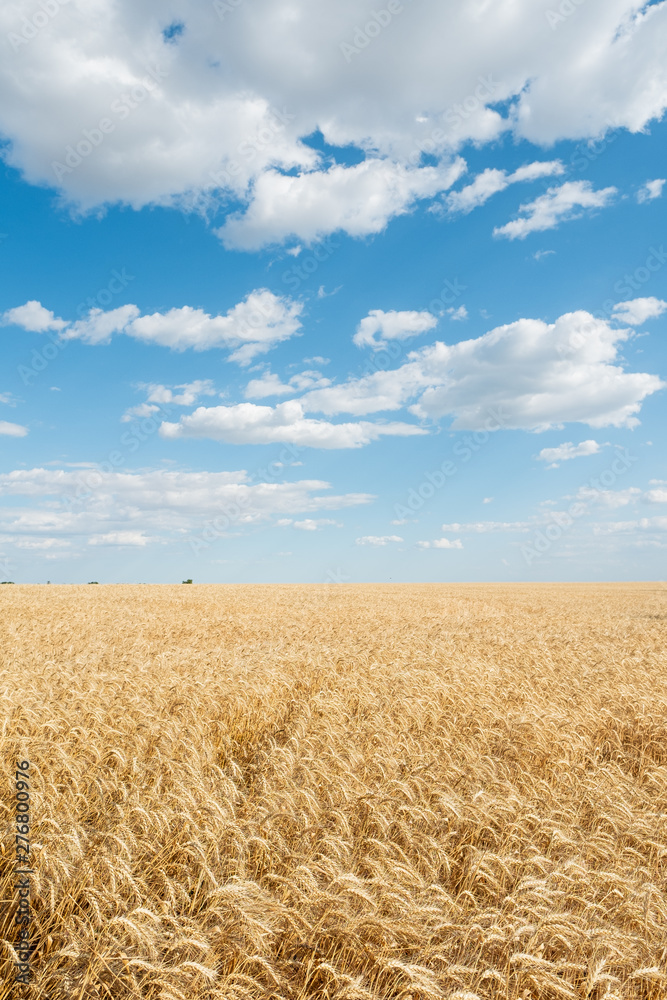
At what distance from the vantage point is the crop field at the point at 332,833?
2.92 m

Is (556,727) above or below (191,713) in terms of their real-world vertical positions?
below

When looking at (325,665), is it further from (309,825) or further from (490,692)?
(309,825)

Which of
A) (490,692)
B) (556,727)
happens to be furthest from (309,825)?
(490,692)

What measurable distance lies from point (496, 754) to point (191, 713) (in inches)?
136

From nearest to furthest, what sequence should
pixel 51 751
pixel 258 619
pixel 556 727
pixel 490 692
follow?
pixel 51 751 → pixel 556 727 → pixel 490 692 → pixel 258 619

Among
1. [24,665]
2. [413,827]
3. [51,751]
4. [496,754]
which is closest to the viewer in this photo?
[413,827]

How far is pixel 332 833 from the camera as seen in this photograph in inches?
161

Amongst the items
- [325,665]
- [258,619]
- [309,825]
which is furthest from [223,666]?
[258,619]

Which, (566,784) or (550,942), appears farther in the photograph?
(566,784)

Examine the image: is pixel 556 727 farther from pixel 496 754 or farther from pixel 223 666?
pixel 223 666

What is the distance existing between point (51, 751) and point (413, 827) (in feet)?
10.8

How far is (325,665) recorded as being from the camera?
9.48 metres

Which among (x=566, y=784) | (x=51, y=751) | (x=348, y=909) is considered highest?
(x=51, y=751)

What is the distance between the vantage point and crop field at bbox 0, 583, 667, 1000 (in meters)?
2.92
